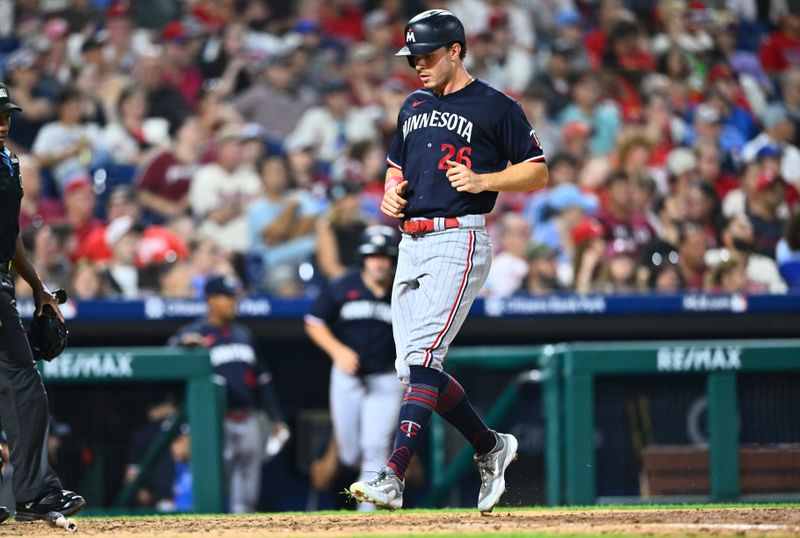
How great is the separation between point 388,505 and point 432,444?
388 cm

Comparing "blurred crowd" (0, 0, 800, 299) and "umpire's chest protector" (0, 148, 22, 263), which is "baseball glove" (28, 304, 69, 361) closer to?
"umpire's chest protector" (0, 148, 22, 263)

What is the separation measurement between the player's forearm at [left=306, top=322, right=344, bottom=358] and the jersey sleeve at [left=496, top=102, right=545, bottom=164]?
→ 130 inches

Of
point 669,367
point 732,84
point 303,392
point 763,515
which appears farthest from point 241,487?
point 732,84

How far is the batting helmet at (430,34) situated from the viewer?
4.77 metres

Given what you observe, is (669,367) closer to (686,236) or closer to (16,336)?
(686,236)

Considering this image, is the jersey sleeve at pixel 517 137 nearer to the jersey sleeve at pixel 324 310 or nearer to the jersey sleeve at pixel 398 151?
the jersey sleeve at pixel 398 151

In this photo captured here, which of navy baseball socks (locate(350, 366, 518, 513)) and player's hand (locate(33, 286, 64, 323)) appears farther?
player's hand (locate(33, 286, 64, 323))

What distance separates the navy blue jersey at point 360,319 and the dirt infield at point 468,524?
2459 mm

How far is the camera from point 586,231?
9.99m

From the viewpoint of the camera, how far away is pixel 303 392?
9.20m

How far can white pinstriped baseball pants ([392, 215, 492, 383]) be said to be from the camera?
4.71 m

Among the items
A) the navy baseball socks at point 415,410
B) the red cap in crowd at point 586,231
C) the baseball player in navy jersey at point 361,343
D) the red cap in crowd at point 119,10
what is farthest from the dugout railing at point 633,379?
the red cap in crowd at point 119,10

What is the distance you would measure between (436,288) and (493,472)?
0.82 m

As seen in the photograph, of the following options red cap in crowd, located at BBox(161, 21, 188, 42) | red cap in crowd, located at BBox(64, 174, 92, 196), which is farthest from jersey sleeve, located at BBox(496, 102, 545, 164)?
red cap in crowd, located at BBox(161, 21, 188, 42)
